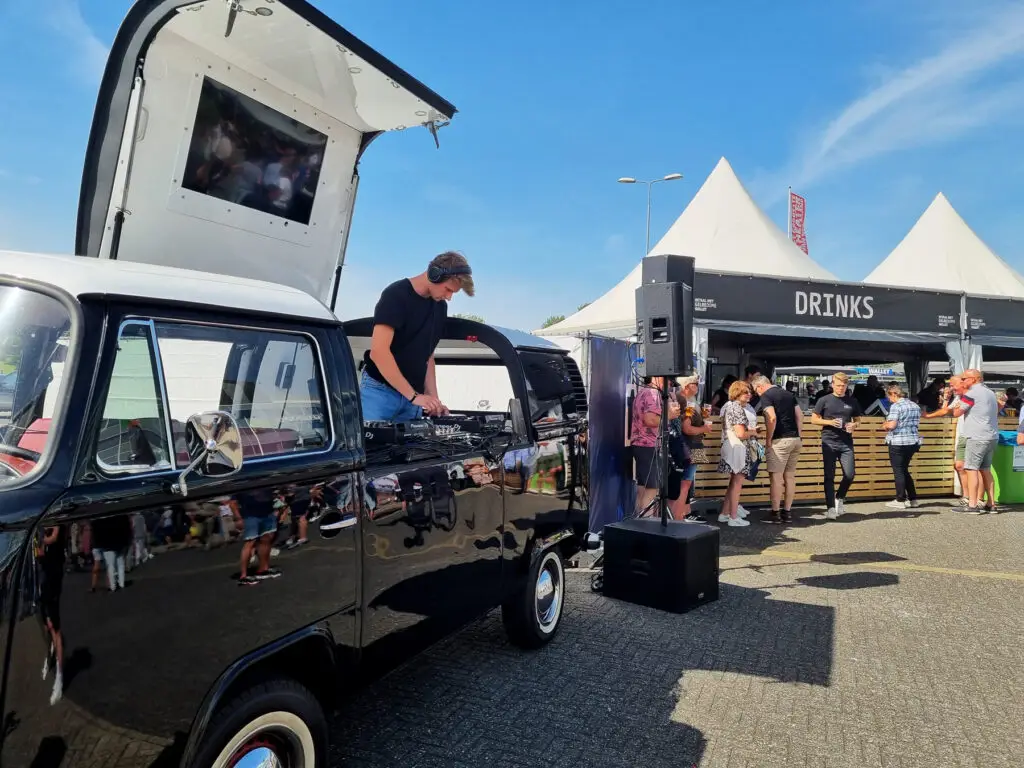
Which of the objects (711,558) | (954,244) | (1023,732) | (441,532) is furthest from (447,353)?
(954,244)

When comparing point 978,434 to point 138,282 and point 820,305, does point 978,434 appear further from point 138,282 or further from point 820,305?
point 138,282

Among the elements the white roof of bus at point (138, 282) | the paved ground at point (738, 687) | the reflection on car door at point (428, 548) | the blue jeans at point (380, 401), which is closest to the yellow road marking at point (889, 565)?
the paved ground at point (738, 687)

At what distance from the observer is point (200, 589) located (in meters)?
1.82

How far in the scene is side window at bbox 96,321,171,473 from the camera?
1.69 meters

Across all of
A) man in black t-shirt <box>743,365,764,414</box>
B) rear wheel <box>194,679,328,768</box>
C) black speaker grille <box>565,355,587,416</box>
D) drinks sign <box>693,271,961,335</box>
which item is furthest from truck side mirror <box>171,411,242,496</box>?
drinks sign <box>693,271,961,335</box>

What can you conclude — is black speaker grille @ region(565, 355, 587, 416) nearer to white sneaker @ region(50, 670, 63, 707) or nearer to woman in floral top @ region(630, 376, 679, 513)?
woman in floral top @ region(630, 376, 679, 513)

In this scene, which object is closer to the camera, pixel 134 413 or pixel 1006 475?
pixel 134 413

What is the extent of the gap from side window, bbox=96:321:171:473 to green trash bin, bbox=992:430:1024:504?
11243mm

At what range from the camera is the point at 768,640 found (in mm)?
4434

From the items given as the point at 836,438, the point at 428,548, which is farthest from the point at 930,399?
the point at 428,548

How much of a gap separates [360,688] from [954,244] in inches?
805

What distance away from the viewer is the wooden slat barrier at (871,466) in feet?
30.9

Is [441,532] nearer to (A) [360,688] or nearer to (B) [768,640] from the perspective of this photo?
(A) [360,688]

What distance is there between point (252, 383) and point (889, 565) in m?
6.33
